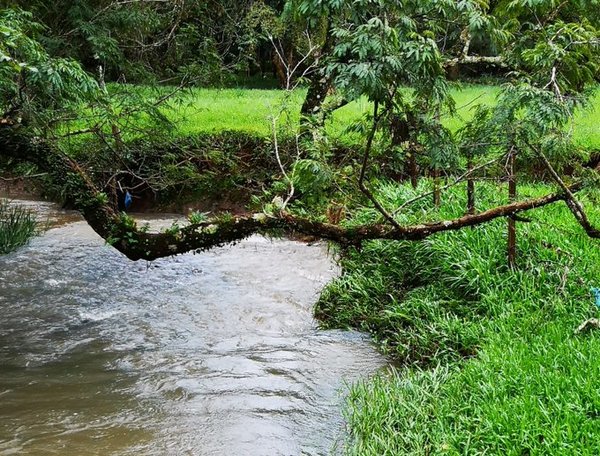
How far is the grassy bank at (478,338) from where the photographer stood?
3.22m

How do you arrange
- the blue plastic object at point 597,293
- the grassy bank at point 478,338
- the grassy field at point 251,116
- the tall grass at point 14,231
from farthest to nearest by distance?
the grassy field at point 251,116 → the tall grass at point 14,231 → the blue plastic object at point 597,293 → the grassy bank at point 478,338

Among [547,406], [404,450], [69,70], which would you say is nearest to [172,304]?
[69,70]

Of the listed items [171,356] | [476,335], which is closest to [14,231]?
[171,356]

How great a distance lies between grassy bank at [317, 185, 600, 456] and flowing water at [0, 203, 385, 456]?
318 millimetres

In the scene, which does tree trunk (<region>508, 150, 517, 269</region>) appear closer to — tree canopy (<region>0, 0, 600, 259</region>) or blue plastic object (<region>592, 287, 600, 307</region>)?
tree canopy (<region>0, 0, 600, 259</region>)

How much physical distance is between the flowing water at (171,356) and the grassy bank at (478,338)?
318mm

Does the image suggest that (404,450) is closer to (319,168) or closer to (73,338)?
(319,168)

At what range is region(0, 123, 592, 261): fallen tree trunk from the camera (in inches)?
182

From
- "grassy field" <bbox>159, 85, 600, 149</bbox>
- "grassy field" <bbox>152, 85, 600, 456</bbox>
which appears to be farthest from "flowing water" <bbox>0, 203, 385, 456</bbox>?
"grassy field" <bbox>159, 85, 600, 149</bbox>

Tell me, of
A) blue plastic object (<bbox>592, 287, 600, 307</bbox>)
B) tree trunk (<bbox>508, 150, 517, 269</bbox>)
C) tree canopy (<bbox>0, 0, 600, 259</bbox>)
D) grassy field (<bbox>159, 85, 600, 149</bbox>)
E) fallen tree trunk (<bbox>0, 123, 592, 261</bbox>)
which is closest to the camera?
tree canopy (<bbox>0, 0, 600, 259</bbox>)

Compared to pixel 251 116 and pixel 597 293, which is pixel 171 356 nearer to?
pixel 597 293

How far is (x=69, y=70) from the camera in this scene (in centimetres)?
418

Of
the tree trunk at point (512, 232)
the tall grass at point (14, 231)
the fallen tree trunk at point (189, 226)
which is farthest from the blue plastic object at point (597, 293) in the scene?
the tall grass at point (14, 231)

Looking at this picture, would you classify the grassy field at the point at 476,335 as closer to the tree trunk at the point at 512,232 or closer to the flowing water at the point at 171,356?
the tree trunk at the point at 512,232
